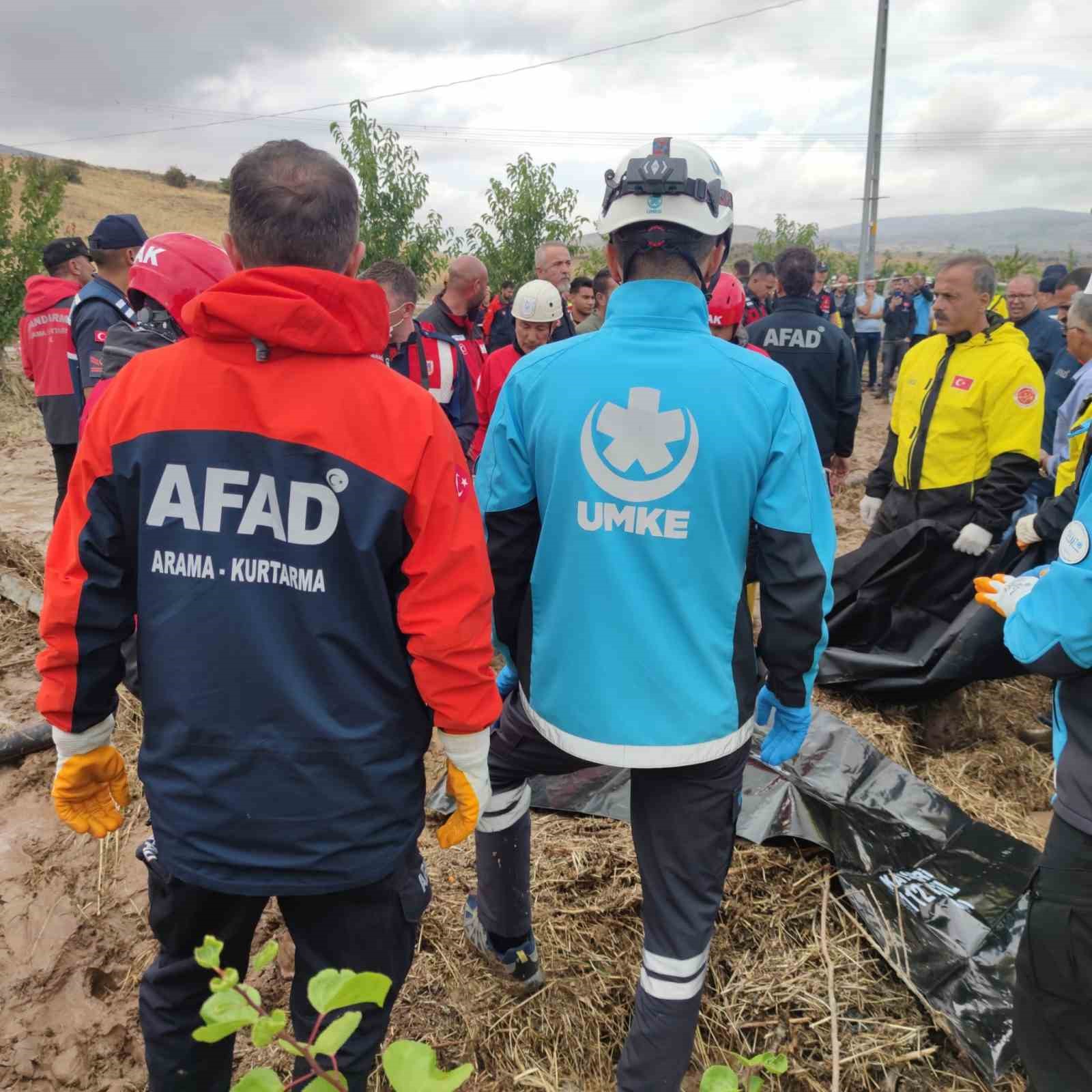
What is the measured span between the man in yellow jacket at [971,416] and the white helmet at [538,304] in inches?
79.9

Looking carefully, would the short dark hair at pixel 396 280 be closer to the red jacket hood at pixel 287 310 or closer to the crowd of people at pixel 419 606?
the crowd of people at pixel 419 606

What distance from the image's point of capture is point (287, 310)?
4.49 feet

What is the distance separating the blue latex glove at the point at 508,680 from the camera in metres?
2.31

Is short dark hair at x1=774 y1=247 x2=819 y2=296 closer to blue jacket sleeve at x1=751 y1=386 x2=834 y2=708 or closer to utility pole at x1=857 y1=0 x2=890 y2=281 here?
blue jacket sleeve at x1=751 y1=386 x2=834 y2=708

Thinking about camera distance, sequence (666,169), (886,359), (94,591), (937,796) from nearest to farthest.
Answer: (94,591), (666,169), (937,796), (886,359)

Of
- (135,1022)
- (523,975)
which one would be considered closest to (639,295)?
(523,975)

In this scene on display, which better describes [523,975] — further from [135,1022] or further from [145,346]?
[145,346]

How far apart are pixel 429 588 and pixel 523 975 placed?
58.8 inches

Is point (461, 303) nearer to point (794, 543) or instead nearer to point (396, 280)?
point (396, 280)

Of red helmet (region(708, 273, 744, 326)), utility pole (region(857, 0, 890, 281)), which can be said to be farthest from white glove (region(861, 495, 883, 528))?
utility pole (region(857, 0, 890, 281))

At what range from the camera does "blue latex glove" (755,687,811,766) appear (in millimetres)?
2021

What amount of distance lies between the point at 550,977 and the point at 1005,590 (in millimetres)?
1687

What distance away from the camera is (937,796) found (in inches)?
114

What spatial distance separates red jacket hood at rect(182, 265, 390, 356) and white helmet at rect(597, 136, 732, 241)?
650mm
